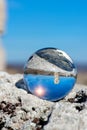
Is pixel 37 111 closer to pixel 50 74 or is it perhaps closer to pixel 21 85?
pixel 50 74

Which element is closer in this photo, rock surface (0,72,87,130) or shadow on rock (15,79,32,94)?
rock surface (0,72,87,130)

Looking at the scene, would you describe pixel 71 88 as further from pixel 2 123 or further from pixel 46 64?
pixel 2 123

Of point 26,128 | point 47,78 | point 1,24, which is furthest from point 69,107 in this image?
point 1,24

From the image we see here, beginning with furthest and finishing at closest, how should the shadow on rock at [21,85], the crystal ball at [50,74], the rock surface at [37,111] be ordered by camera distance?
the shadow on rock at [21,85] < the crystal ball at [50,74] < the rock surface at [37,111]

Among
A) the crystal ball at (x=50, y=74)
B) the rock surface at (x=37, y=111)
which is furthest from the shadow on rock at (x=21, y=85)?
the crystal ball at (x=50, y=74)

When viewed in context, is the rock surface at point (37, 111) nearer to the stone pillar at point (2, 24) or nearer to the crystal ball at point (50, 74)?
the crystal ball at point (50, 74)

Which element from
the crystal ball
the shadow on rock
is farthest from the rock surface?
the crystal ball

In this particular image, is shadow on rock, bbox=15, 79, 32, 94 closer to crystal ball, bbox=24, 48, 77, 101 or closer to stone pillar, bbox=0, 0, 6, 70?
crystal ball, bbox=24, 48, 77, 101
